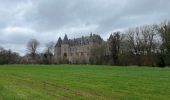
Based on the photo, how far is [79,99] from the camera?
15.4 metres

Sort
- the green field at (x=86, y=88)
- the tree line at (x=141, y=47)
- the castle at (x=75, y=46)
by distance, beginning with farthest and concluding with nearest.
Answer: the castle at (x=75, y=46) < the tree line at (x=141, y=47) < the green field at (x=86, y=88)

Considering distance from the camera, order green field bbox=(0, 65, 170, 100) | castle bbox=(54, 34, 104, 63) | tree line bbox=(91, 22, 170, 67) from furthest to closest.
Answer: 1. castle bbox=(54, 34, 104, 63)
2. tree line bbox=(91, 22, 170, 67)
3. green field bbox=(0, 65, 170, 100)

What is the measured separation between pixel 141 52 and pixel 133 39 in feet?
32.6

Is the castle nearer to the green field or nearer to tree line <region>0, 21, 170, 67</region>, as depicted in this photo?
tree line <region>0, 21, 170, 67</region>

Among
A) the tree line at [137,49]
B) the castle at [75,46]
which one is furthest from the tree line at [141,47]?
the castle at [75,46]

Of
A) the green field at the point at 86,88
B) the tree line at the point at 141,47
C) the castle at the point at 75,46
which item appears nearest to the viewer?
the green field at the point at 86,88

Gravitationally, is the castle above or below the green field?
above

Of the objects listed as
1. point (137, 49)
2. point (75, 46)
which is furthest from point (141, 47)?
point (75, 46)

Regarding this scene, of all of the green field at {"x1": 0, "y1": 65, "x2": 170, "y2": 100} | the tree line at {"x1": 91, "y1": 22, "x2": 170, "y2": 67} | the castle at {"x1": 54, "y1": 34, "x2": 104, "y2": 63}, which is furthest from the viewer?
the castle at {"x1": 54, "y1": 34, "x2": 104, "y2": 63}

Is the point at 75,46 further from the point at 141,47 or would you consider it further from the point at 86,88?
the point at 86,88

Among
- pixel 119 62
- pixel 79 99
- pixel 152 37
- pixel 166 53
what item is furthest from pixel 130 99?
pixel 152 37

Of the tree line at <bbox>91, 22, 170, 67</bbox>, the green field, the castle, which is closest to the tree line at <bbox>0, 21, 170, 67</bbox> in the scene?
the tree line at <bbox>91, 22, 170, 67</bbox>

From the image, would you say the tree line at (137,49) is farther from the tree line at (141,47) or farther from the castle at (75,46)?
the castle at (75,46)

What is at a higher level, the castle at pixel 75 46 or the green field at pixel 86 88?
the castle at pixel 75 46
